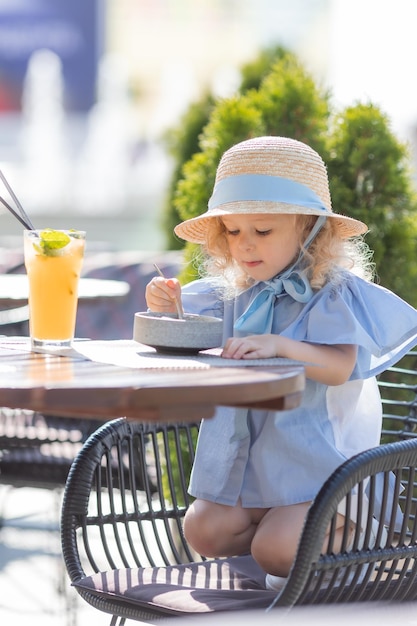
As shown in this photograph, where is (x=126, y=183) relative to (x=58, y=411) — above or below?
above

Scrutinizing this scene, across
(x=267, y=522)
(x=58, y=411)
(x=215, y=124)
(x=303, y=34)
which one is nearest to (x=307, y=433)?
(x=267, y=522)

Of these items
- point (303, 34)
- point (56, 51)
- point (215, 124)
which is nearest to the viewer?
point (215, 124)

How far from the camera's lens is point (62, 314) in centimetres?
166

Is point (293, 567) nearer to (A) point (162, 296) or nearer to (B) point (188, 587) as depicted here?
(B) point (188, 587)

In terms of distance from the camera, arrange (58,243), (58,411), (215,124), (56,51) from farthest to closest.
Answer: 1. (56,51)
2. (215,124)
3. (58,243)
4. (58,411)

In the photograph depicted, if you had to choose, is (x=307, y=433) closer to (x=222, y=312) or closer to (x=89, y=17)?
(x=222, y=312)

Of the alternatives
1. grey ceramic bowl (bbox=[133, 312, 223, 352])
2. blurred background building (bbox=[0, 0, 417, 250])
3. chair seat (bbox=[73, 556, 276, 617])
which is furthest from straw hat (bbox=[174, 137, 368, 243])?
blurred background building (bbox=[0, 0, 417, 250])

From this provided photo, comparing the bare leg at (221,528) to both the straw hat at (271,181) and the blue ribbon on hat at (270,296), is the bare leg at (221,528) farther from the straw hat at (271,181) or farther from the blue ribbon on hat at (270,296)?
the straw hat at (271,181)

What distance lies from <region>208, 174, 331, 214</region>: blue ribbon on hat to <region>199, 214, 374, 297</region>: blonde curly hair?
0.07 meters

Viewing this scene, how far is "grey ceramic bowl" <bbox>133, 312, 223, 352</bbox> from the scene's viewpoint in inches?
61.9

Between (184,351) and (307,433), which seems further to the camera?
(307,433)

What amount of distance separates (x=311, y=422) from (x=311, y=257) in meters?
0.28

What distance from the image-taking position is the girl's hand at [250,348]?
1.52 meters

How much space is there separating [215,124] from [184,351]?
1.56 m
